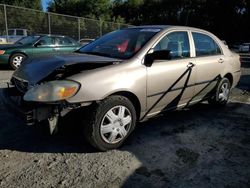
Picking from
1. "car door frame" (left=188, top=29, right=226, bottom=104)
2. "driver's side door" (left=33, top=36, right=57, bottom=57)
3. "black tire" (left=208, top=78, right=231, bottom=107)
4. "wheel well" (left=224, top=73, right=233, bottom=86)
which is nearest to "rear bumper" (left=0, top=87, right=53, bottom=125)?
"car door frame" (left=188, top=29, right=226, bottom=104)

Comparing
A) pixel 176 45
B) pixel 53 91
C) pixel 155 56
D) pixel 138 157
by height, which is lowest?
pixel 138 157

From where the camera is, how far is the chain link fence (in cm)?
1666

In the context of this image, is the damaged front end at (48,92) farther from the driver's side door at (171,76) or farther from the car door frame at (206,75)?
the car door frame at (206,75)

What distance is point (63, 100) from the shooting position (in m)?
3.24

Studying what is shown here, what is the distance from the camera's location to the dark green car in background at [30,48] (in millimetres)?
10062

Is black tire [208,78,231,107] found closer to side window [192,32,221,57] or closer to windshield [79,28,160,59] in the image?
side window [192,32,221,57]

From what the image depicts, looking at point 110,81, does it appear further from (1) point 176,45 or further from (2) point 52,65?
(1) point 176,45

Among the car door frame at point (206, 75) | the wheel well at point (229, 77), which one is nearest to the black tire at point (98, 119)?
the car door frame at point (206, 75)

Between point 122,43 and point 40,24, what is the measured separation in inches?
614

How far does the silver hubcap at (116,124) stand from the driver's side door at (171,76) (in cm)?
46

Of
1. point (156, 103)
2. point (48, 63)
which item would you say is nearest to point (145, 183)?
point (156, 103)

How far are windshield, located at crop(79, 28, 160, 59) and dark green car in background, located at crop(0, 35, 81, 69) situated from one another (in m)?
A: 5.33

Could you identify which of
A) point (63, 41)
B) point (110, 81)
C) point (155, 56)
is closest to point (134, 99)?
point (110, 81)

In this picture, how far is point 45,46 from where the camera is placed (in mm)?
10781
